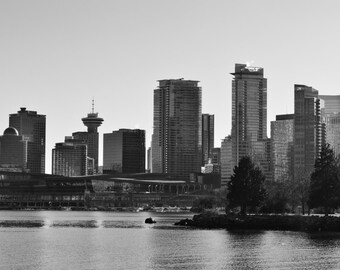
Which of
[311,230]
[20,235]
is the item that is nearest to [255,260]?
[311,230]

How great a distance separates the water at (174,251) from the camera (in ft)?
408

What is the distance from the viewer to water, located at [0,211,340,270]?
124 m

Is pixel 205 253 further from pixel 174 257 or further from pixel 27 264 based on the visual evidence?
pixel 27 264

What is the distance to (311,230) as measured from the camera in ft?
622

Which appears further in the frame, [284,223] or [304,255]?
[284,223]

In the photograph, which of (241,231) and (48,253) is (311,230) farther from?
(48,253)

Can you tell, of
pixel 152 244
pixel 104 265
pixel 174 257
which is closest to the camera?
pixel 104 265

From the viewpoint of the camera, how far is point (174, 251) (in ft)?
472

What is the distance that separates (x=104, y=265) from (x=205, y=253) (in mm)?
22064

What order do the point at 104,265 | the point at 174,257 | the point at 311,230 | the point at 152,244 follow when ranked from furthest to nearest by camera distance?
the point at 311,230
the point at 152,244
the point at 174,257
the point at 104,265

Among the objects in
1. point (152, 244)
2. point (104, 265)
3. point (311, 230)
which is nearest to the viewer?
point (104, 265)

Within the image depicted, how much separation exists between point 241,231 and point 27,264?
78.2 metres

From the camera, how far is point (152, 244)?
530ft

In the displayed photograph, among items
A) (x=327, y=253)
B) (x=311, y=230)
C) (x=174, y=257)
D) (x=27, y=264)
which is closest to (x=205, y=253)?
(x=174, y=257)
